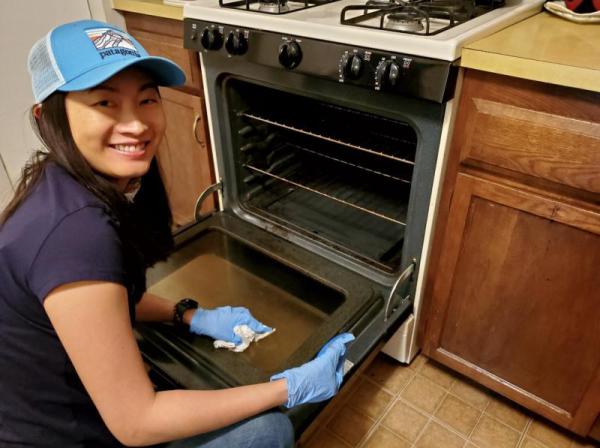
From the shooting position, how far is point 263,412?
2.89 ft

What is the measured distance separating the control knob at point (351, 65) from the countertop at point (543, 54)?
0.21 meters

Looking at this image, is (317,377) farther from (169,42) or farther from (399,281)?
(169,42)

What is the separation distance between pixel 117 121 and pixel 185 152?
99 cm

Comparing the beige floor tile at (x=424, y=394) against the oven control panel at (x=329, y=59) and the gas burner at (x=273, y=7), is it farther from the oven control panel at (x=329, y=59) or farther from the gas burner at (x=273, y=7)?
the gas burner at (x=273, y=7)

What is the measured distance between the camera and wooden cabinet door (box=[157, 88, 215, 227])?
156 centimetres

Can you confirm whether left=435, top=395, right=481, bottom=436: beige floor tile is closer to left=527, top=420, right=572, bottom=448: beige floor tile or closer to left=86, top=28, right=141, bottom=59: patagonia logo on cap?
left=527, top=420, right=572, bottom=448: beige floor tile

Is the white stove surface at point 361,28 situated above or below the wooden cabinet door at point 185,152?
above

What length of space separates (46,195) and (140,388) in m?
0.32

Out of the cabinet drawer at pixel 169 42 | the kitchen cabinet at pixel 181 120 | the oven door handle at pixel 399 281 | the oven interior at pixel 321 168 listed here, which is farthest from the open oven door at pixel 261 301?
the cabinet drawer at pixel 169 42

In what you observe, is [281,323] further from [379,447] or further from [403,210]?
[403,210]

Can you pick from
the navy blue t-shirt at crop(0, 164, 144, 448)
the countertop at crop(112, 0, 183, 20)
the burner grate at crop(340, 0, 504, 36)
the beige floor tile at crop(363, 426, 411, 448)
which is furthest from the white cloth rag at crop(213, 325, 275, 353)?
the countertop at crop(112, 0, 183, 20)

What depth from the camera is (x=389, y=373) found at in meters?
1.48

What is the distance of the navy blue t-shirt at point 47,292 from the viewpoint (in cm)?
64

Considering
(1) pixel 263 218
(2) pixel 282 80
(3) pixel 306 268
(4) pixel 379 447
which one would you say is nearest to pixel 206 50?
(2) pixel 282 80
